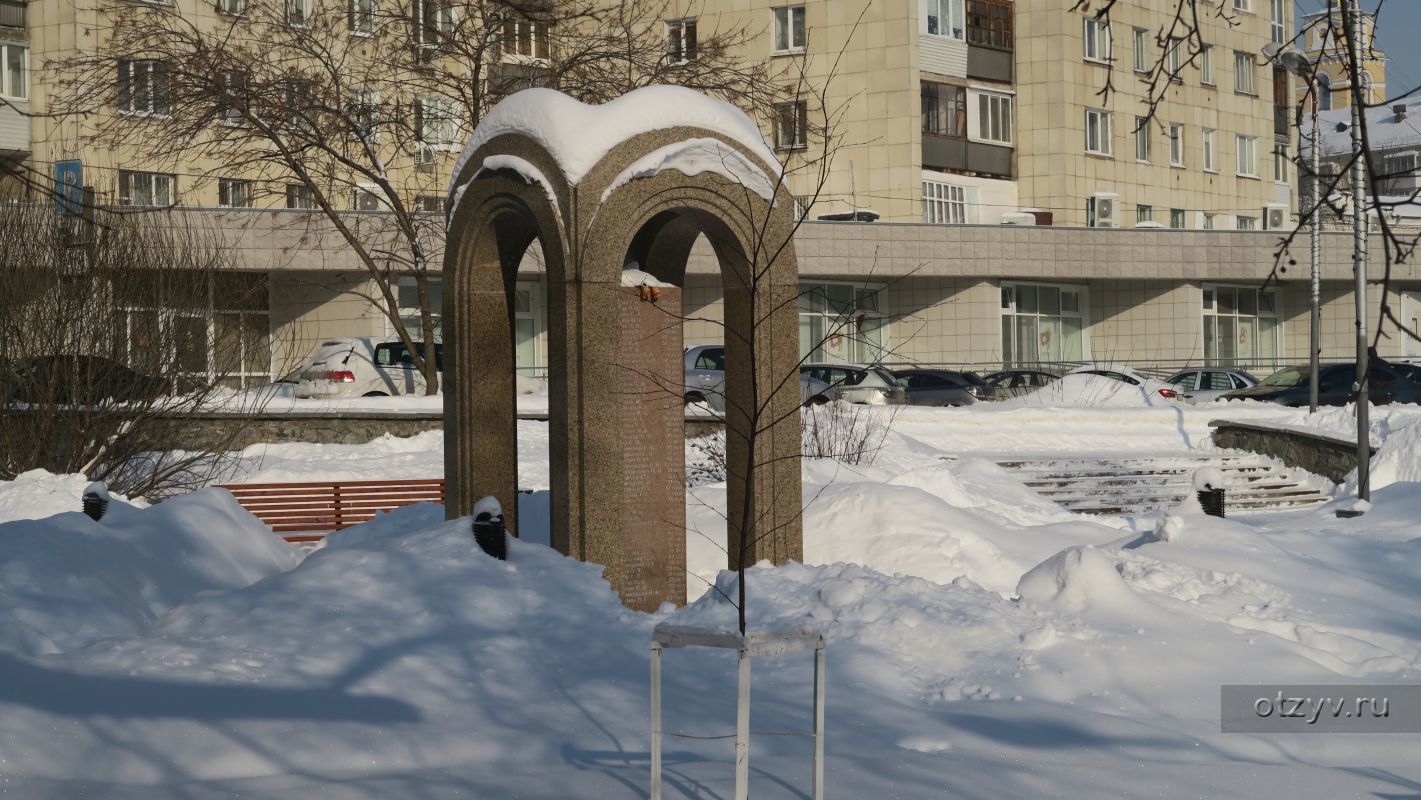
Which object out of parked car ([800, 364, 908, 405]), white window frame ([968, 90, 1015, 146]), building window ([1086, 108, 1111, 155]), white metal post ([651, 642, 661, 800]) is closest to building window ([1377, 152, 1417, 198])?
white metal post ([651, 642, 661, 800])

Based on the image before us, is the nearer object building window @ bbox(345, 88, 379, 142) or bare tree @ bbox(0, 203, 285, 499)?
bare tree @ bbox(0, 203, 285, 499)

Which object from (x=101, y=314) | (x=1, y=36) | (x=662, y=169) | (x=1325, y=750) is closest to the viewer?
(x=1325, y=750)

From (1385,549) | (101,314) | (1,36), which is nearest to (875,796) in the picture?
(1385,549)

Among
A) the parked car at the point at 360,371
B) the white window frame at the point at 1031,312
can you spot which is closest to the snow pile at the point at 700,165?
the parked car at the point at 360,371

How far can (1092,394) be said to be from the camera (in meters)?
31.5

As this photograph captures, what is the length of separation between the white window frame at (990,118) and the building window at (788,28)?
5778mm

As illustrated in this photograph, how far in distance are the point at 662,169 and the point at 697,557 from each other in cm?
330

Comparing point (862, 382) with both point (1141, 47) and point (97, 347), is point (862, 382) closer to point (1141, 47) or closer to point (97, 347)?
point (97, 347)

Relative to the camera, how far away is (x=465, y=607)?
8922 mm

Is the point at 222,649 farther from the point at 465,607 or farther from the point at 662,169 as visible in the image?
the point at 662,169

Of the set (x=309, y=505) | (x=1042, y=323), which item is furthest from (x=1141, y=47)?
(x=309, y=505)

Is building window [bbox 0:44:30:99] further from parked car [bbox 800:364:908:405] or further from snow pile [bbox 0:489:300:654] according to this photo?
snow pile [bbox 0:489:300:654]

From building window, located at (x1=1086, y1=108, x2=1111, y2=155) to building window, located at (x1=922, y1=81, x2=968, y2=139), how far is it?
458 centimetres

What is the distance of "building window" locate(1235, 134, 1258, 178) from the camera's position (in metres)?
52.8
